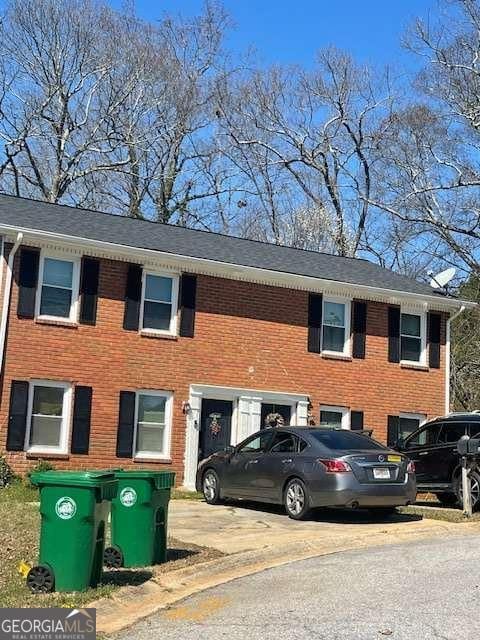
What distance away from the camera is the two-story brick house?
16750mm

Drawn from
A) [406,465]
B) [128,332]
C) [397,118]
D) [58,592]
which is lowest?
[58,592]

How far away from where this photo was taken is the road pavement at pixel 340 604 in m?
6.10

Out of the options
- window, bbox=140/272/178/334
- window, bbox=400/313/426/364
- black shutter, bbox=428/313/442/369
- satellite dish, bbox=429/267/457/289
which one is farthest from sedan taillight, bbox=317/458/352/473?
satellite dish, bbox=429/267/457/289

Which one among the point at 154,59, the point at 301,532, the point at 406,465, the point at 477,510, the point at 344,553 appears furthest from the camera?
the point at 154,59

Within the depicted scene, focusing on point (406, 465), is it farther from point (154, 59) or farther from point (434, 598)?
point (154, 59)

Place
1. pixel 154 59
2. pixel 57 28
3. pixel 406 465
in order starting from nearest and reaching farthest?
1. pixel 406 465
2. pixel 57 28
3. pixel 154 59

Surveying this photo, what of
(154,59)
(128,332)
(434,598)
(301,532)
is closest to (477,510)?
(301,532)

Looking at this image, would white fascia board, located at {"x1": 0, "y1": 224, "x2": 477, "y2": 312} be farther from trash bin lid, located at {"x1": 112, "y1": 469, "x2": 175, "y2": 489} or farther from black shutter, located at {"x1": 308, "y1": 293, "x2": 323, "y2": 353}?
trash bin lid, located at {"x1": 112, "y1": 469, "x2": 175, "y2": 489}

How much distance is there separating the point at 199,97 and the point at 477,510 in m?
26.9

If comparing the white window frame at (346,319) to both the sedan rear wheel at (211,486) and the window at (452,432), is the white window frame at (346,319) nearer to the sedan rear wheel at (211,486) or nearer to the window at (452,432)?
the window at (452,432)

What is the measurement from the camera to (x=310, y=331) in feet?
65.1

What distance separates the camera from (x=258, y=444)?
13.8 meters

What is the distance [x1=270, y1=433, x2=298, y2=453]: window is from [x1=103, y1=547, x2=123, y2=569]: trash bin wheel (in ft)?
16.1

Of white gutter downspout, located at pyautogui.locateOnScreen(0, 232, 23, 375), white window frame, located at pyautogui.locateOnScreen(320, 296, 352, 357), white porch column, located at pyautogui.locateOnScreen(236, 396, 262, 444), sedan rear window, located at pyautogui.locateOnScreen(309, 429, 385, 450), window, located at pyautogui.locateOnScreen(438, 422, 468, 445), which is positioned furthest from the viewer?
white window frame, located at pyautogui.locateOnScreen(320, 296, 352, 357)
